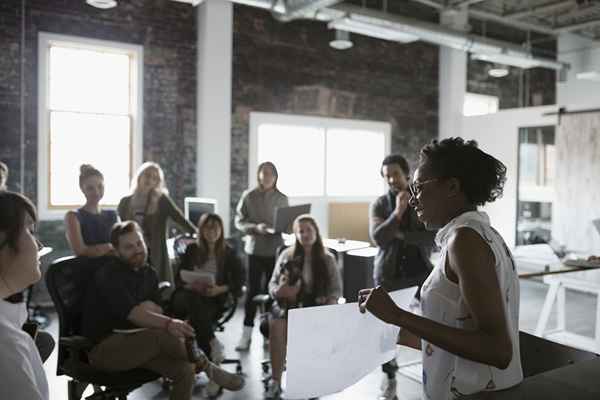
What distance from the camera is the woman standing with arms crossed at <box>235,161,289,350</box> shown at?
466 cm

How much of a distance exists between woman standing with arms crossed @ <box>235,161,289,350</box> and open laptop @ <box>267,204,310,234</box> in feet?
0.59

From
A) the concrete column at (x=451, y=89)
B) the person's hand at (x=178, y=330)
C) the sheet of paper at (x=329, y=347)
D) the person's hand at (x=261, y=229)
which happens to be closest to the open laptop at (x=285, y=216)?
the person's hand at (x=261, y=229)

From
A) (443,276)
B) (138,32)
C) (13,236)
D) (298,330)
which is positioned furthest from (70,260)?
(138,32)

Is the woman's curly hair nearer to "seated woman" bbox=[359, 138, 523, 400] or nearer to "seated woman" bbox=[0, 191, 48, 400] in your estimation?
"seated woman" bbox=[359, 138, 523, 400]

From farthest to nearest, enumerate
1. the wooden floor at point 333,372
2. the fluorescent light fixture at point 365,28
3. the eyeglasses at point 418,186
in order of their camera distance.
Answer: the fluorescent light fixture at point 365,28 → the wooden floor at point 333,372 → the eyeglasses at point 418,186

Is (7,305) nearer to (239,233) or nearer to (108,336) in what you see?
(108,336)

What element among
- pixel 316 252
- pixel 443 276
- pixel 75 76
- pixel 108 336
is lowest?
pixel 108 336

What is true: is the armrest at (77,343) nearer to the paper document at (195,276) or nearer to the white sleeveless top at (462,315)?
the paper document at (195,276)

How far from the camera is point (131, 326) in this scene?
9.29 feet

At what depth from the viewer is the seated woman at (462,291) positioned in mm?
1090

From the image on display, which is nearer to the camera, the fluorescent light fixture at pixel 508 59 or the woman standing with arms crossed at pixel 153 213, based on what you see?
the woman standing with arms crossed at pixel 153 213

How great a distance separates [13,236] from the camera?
4.46 feet

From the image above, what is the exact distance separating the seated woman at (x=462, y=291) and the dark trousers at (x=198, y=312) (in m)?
2.50

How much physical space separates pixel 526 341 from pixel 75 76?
5707 millimetres
